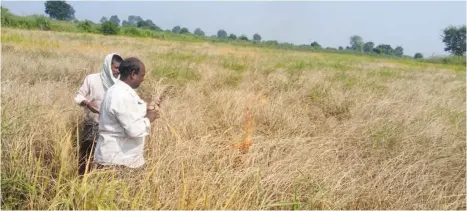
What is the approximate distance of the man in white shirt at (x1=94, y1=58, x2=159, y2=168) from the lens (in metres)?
2.04

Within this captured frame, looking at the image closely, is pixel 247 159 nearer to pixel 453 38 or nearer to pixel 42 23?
pixel 42 23

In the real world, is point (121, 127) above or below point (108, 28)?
below

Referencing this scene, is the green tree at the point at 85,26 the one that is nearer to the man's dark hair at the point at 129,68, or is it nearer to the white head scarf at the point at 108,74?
the white head scarf at the point at 108,74

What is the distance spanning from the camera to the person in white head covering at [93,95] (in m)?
2.73

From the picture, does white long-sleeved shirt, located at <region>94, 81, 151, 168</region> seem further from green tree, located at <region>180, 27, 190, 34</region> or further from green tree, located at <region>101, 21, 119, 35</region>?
green tree, located at <region>180, 27, 190, 34</region>

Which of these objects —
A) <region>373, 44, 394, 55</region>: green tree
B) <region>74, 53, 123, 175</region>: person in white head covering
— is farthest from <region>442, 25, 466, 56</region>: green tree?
<region>74, 53, 123, 175</region>: person in white head covering

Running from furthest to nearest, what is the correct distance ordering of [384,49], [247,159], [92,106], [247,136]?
[384,49] → [247,136] → [92,106] → [247,159]

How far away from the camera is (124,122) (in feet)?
6.68

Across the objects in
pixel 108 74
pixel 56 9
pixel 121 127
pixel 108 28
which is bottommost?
pixel 121 127

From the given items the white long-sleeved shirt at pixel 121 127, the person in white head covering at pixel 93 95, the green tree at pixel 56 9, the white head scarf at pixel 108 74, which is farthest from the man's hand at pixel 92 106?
the green tree at pixel 56 9

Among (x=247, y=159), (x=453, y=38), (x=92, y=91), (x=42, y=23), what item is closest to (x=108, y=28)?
(x=42, y=23)

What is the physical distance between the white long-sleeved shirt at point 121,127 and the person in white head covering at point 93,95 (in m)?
0.64

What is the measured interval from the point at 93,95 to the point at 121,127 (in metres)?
0.88

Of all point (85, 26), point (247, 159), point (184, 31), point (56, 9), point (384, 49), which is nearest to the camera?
point (247, 159)
